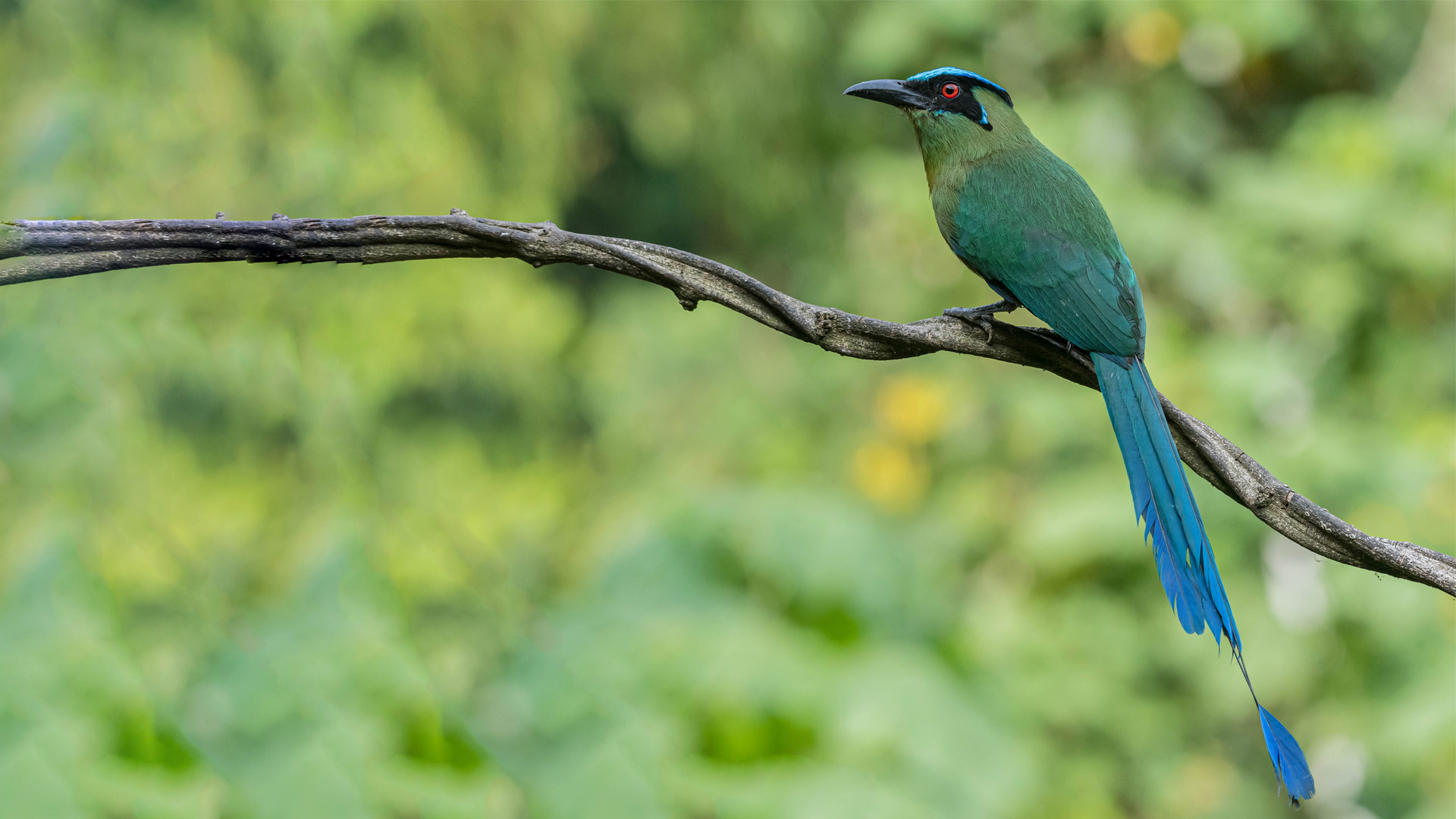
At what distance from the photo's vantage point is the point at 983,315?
1742 millimetres

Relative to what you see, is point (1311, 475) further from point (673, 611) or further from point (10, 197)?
point (10, 197)

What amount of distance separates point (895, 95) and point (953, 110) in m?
0.12

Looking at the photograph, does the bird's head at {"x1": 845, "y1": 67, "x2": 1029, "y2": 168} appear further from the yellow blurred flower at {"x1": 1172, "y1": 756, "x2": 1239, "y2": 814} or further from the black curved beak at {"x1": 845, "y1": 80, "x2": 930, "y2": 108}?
the yellow blurred flower at {"x1": 1172, "y1": 756, "x2": 1239, "y2": 814}

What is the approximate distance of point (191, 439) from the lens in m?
3.17

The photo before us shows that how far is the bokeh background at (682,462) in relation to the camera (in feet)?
8.66

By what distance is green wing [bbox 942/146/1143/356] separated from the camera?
6.00 ft

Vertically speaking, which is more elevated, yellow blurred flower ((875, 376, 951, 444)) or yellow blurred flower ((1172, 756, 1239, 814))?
yellow blurred flower ((875, 376, 951, 444))

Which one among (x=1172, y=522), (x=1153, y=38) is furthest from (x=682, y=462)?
(x=1172, y=522)

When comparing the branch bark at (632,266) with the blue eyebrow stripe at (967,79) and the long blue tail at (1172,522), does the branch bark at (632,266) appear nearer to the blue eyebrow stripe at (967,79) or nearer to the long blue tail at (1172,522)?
the long blue tail at (1172,522)

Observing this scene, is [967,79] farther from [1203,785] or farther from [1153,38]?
[1203,785]

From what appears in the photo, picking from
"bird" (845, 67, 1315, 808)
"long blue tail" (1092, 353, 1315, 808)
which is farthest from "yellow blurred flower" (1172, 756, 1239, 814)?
"long blue tail" (1092, 353, 1315, 808)

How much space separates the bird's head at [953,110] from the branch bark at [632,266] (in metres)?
0.64

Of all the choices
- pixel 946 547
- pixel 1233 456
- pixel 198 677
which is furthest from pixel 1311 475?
Result: pixel 198 677

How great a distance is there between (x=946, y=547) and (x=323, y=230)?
3733 mm
